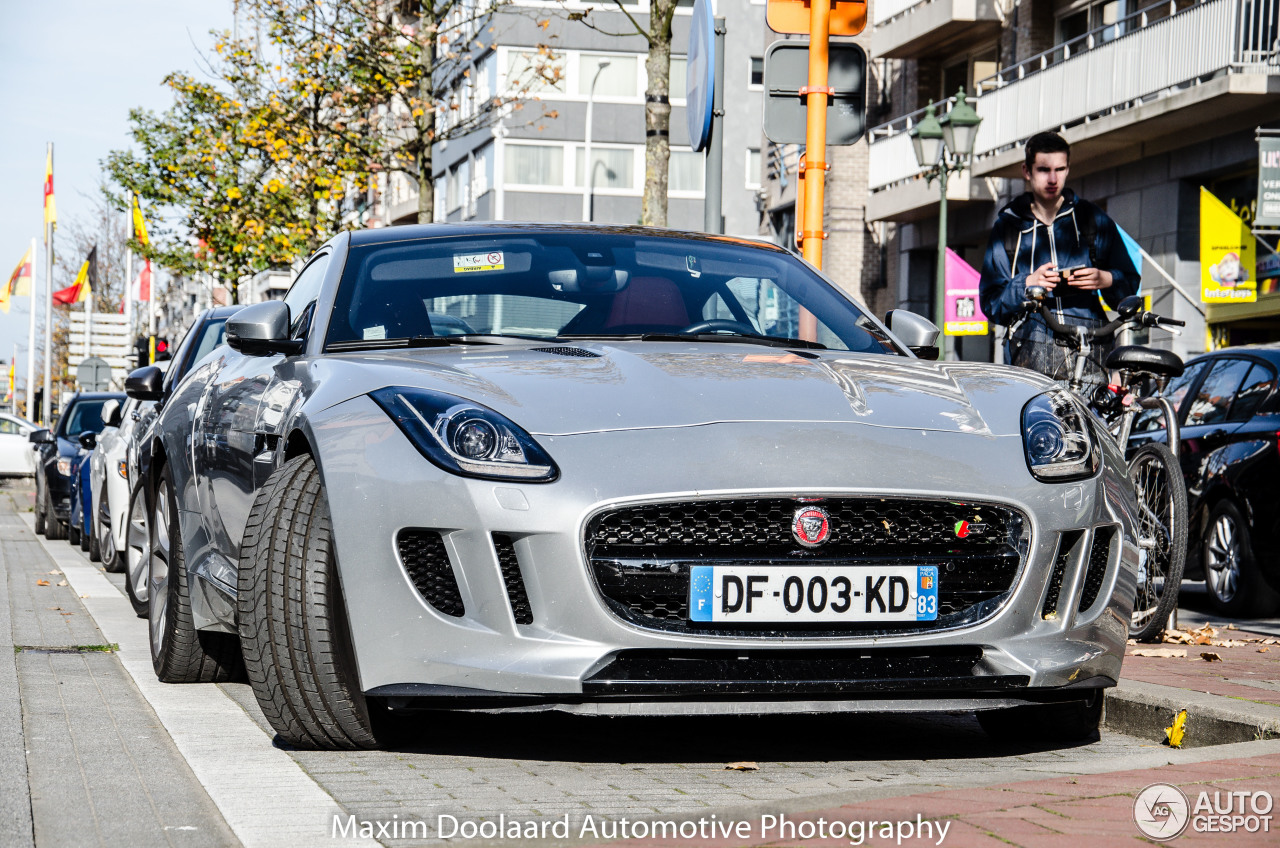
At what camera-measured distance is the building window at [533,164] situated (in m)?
51.2

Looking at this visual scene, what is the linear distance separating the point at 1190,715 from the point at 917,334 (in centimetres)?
146

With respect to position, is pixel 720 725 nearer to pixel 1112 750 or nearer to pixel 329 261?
pixel 1112 750

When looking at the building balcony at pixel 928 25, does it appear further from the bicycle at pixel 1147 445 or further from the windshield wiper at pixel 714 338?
the windshield wiper at pixel 714 338

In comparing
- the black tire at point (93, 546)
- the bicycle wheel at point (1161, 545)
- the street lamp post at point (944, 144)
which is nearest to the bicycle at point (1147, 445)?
the bicycle wheel at point (1161, 545)

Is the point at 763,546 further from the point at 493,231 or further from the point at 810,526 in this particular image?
the point at 493,231

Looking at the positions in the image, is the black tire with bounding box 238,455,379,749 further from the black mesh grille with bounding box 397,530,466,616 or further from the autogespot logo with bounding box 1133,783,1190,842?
the autogespot logo with bounding box 1133,783,1190,842

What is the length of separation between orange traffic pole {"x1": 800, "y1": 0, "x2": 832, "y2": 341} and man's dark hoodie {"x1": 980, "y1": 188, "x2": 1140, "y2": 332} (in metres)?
1.23

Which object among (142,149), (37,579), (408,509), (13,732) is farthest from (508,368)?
(142,149)

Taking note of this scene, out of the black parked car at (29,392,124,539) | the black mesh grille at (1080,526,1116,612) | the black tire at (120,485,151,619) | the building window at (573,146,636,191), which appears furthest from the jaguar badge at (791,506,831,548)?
the building window at (573,146,636,191)

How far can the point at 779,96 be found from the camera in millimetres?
9094

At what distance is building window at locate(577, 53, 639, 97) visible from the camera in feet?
169

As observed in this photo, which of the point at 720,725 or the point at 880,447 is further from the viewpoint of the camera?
the point at 720,725

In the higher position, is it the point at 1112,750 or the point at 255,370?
the point at 255,370

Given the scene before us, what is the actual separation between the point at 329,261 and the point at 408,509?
1868 millimetres
